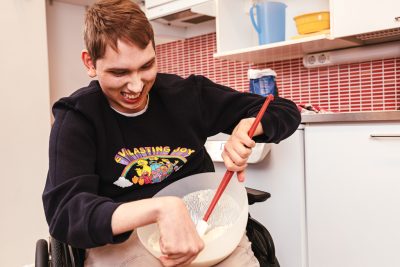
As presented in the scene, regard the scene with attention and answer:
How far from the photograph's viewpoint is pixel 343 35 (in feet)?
4.63

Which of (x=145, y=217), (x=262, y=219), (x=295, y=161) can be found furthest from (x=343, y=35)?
(x=145, y=217)

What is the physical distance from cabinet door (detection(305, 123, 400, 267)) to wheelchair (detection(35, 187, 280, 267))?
1.39ft

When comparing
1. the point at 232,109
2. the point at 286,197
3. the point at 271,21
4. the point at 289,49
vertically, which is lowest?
the point at 286,197

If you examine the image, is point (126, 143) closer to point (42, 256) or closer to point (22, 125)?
point (42, 256)

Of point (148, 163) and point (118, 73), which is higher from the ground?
point (118, 73)

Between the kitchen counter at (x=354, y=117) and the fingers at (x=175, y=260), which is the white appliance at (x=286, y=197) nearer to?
the kitchen counter at (x=354, y=117)

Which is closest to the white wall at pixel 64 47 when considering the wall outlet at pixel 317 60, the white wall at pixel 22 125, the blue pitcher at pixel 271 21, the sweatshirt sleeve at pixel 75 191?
the white wall at pixel 22 125

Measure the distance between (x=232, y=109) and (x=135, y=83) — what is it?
270 millimetres

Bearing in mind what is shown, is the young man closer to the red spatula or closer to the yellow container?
the red spatula

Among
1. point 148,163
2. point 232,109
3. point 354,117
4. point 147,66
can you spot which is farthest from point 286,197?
point 147,66

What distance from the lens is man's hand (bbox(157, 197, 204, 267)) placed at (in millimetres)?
543

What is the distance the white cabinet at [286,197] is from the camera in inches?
54.6

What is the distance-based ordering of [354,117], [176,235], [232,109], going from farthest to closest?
[354,117]
[232,109]
[176,235]

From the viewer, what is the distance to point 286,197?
1419mm
